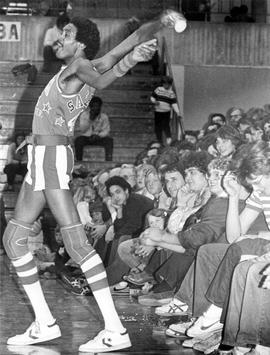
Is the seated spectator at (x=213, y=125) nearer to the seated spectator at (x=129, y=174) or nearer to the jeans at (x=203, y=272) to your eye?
the seated spectator at (x=129, y=174)

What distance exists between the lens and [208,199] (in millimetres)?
6691

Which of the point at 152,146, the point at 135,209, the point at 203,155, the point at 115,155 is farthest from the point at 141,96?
the point at 203,155

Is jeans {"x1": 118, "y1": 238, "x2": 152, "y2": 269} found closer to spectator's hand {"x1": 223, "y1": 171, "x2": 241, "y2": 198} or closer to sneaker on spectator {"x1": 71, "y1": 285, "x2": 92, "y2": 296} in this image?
sneaker on spectator {"x1": 71, "y1": 285, "x2": 92, "y2": 296}

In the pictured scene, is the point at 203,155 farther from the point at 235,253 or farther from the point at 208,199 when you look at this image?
the point at 235,253

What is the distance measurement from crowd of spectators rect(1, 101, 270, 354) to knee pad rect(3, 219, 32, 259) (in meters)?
0.95

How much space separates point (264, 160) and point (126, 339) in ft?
3.76

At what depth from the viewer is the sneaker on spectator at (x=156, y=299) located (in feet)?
22.8

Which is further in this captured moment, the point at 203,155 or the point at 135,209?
the point at 135,209

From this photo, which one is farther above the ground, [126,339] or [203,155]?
[203,155]

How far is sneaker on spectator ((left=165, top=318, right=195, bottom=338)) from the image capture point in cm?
577

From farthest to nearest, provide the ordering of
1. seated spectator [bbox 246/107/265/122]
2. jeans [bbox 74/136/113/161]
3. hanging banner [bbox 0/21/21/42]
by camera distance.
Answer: hanging banner [bbox 0/21/21/42], jeans [bbox 74/136/113/161], seated spectator [bbox 246/107/265/122]

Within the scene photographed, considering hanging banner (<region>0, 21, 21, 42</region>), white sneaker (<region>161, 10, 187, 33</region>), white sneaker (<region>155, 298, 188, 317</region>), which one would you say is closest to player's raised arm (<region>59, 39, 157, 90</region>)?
white sneaker (<region>161, 10, 187, 33</region>)

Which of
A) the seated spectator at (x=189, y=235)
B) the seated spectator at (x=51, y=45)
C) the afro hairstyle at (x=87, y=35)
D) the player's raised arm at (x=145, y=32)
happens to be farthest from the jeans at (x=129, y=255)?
the seated spectator at (x=51, y=45)

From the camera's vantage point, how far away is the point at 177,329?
19.0ft
